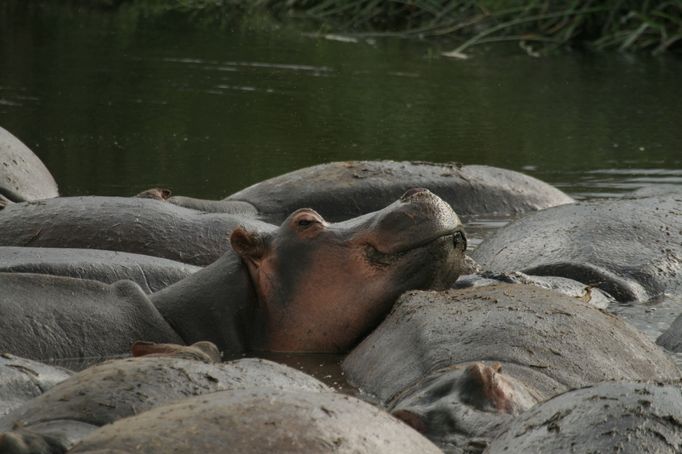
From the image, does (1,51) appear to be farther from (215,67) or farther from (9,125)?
(9,125)

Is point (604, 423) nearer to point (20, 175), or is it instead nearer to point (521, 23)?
point (20, 175)

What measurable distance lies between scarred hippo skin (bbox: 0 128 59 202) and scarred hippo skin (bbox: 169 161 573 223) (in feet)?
3.33

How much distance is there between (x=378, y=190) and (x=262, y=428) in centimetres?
516

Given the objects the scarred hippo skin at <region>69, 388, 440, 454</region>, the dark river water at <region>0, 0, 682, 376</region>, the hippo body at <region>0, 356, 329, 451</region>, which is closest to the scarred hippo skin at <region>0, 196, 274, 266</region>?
the dark river water at <region>0, 0, 682, 376</region>

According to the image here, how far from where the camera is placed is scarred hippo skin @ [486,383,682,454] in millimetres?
3123

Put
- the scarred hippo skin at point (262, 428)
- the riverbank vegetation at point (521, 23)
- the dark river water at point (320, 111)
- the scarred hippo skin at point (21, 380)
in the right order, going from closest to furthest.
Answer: the scarred hippo skin at point (262, 428) → the scarred hippo skin at point (21, 380) → the dark river water at point (320, 111) → the riverbank vegetation at point (521, 23)

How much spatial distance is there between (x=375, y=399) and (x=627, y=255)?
2107 mm

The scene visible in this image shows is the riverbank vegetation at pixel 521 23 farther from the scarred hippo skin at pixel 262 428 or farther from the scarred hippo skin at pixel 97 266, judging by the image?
the scarred hippo skin at pixel 262 428

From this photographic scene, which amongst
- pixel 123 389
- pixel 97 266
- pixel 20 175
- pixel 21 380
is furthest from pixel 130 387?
pixel 20 175

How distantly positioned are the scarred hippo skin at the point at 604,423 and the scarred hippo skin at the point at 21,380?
4.03 feet

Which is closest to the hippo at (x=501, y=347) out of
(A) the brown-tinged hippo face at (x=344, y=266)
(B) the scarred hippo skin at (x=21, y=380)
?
(A) the brown-tinged hippo face at (x=344, y=266)

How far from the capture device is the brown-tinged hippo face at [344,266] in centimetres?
500

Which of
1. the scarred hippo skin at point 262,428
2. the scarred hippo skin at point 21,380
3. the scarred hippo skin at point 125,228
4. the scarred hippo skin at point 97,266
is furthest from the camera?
the scarred hippo skin at point 125,228

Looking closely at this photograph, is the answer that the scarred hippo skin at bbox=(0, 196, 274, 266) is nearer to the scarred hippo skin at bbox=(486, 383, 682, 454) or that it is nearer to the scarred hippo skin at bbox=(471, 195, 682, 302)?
the scarred hippo skin at bbox=(471, 195, 682, 302)
